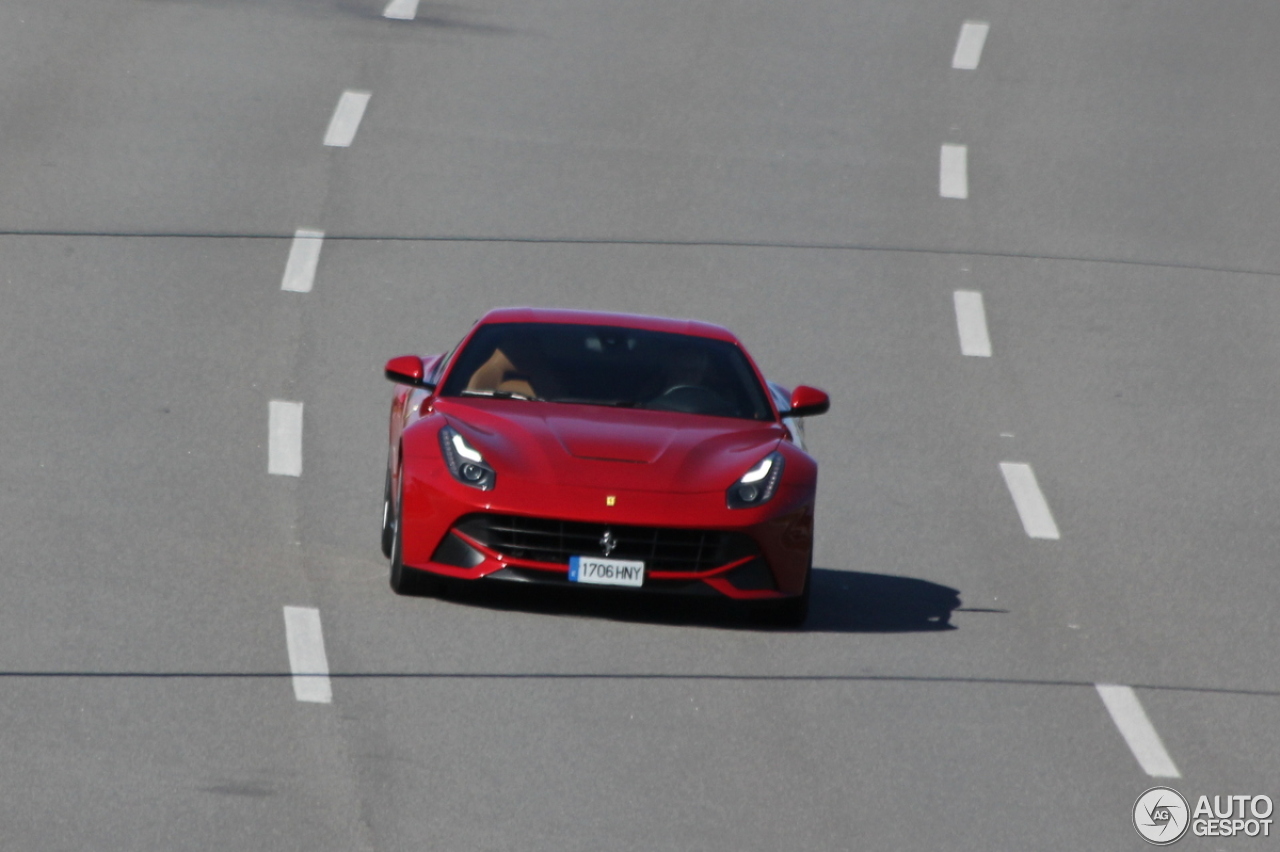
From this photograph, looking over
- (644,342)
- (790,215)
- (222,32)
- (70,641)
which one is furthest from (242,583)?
(222,32)

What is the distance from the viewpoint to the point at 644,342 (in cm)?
1097

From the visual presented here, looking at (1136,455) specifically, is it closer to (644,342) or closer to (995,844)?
(644,342)

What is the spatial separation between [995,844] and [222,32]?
18534mm

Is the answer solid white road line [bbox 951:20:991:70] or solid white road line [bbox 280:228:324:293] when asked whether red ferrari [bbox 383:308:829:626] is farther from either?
solid white road line [bbox 951:20:991:70]

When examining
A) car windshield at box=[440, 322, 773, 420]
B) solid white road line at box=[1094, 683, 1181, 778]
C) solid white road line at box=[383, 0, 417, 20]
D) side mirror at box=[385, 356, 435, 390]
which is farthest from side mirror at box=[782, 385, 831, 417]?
solid white road line at box=[383, 0, 417, 20]

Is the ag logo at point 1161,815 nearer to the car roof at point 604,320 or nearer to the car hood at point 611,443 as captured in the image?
the car hood at point 611,443

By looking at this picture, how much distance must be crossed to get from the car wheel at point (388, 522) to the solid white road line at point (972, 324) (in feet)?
23.7

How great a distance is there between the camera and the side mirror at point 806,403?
10.7 meters

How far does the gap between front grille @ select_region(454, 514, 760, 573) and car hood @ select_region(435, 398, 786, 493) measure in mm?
190

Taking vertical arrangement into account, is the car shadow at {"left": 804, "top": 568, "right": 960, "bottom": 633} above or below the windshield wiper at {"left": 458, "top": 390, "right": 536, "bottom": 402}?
below

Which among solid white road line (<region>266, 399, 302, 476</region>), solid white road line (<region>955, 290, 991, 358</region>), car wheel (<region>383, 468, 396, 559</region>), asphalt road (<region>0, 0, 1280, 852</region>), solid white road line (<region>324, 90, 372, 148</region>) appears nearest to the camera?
asphalt road (<region>0, 0, 1280, 852</region>)

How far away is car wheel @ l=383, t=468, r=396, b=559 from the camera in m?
10.4

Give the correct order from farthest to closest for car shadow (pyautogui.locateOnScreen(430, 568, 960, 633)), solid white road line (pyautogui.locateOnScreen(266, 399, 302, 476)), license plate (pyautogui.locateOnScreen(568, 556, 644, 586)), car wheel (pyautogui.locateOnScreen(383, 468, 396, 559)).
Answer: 1. solid white road line (pyautogui.locateOnScreen(266, 399, 302, 476))
2. car wheel (pyautogui.locateOnScreen(383, 468, 396, 559))
3. car shadow (pyautogui.locateOnScreen(430, 568, 960, 633))
4. license plate (pyautogui.locateOnScreen(568, 556, 644, 586))

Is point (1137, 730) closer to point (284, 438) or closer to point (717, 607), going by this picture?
point (717, 607)
